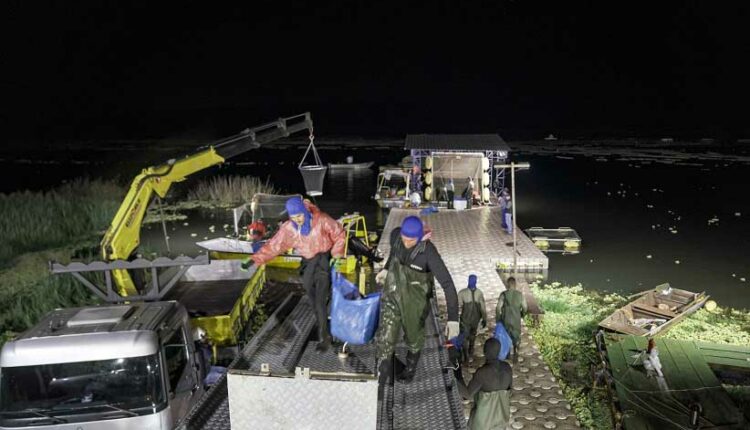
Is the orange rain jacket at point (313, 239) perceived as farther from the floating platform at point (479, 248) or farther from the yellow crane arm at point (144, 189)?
the floating platform at point (479, 248)

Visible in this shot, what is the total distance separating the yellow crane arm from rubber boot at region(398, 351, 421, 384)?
22.4 ft

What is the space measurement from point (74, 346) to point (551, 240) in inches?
680

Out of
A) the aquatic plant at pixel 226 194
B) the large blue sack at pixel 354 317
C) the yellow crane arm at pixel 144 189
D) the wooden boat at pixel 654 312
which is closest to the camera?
the large blue sack at pixel 354 317

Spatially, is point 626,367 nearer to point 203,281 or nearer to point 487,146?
point 203,281

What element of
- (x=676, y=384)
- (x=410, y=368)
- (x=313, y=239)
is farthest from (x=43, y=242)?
(x=676, y=384)

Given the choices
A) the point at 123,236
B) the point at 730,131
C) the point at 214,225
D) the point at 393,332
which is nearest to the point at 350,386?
the point at 393,332

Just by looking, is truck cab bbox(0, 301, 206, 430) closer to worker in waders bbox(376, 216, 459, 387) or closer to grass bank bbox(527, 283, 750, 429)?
worker in waders bbox(376, 216, 459, 387)

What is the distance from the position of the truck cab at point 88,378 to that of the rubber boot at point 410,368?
236 centimetres

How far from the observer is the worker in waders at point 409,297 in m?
5.05

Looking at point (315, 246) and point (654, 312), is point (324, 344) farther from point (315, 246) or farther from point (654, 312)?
point (654, 312)

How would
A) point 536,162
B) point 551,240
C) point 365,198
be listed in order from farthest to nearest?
point 536,162 < point 365,198 < point 551,240

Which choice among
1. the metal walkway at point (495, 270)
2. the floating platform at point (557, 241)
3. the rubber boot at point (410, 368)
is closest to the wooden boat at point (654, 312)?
the metal walkway at point (495, 270)

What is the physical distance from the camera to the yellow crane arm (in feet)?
32.7

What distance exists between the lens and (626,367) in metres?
9.02
